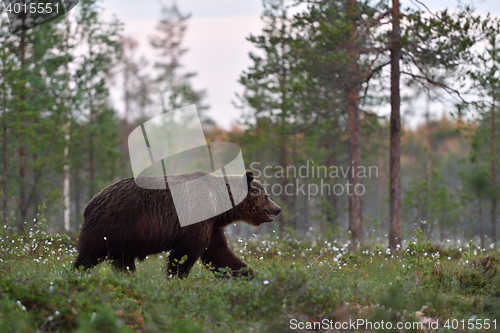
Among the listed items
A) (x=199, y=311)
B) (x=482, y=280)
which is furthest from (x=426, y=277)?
(x=199, y=311)

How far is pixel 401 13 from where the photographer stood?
11930 mm

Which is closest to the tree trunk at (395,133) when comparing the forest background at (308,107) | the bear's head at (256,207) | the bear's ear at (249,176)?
the forest background at (308,107)

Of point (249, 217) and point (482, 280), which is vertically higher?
point (249, 217)

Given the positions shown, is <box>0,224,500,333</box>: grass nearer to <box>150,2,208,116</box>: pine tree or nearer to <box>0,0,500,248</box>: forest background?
<box>0,0,500,248</box>: forest background

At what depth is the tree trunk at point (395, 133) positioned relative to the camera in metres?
12.0

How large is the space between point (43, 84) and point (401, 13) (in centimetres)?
1369

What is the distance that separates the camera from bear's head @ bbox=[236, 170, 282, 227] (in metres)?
8.42

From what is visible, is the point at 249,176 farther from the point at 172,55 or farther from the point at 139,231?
the point at 172,55

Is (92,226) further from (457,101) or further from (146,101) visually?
(146,101)

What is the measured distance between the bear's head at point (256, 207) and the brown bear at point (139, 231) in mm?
589

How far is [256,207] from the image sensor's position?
8.53 metres

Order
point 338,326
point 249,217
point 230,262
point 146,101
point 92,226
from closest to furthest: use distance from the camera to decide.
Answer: point 338,326, point 92,226, point 230,262, point 249,217, point 146,101

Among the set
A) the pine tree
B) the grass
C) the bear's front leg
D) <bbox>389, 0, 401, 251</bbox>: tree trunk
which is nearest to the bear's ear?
the bear's front leg

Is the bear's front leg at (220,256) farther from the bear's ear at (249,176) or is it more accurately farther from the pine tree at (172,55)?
the pine tree at (172,55)
